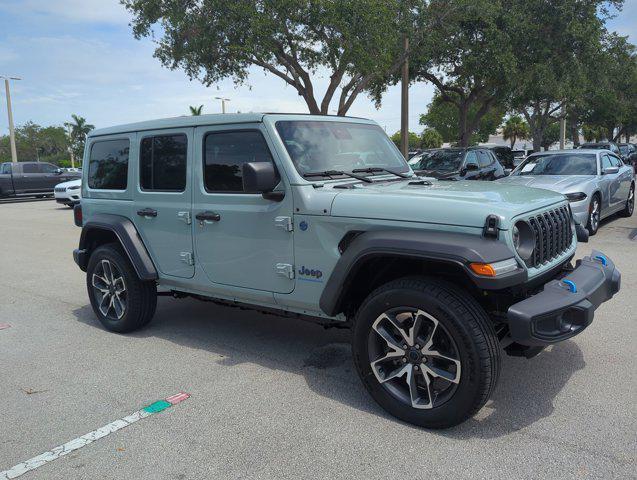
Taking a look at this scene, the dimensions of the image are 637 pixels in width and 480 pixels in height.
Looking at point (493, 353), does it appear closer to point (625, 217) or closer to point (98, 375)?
point (98, 375)

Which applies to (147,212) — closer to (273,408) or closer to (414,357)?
(273,408)

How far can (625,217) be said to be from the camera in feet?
38.7

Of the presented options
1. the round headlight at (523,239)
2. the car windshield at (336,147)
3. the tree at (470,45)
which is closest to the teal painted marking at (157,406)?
the car windshield at (336,147)

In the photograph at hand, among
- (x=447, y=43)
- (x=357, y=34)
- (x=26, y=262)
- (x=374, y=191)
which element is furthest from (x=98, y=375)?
(x=447, y=43)

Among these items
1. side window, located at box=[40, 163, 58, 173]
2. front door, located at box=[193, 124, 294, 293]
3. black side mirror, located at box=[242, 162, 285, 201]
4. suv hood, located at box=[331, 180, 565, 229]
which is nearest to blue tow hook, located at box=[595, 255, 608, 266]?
suv hood, located at box=[331, 180, 565, 229]

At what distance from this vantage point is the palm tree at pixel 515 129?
3223 inches

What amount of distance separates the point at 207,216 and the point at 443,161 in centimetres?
886

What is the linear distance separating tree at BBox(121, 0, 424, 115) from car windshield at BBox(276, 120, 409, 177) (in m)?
10.5

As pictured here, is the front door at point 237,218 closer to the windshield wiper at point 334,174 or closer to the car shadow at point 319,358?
the windshield wiper at point 334,174

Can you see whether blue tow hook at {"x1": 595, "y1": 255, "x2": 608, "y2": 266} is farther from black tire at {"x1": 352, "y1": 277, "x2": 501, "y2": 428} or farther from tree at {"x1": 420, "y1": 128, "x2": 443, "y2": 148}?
tree at {"x1": 420, "y1": 128, "x2": 443, "y2": 148}

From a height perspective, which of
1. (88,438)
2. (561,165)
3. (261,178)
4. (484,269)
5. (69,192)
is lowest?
(88,438)

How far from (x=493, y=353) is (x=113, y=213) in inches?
145

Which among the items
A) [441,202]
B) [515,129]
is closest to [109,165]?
[441,202]

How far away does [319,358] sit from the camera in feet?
14.1
